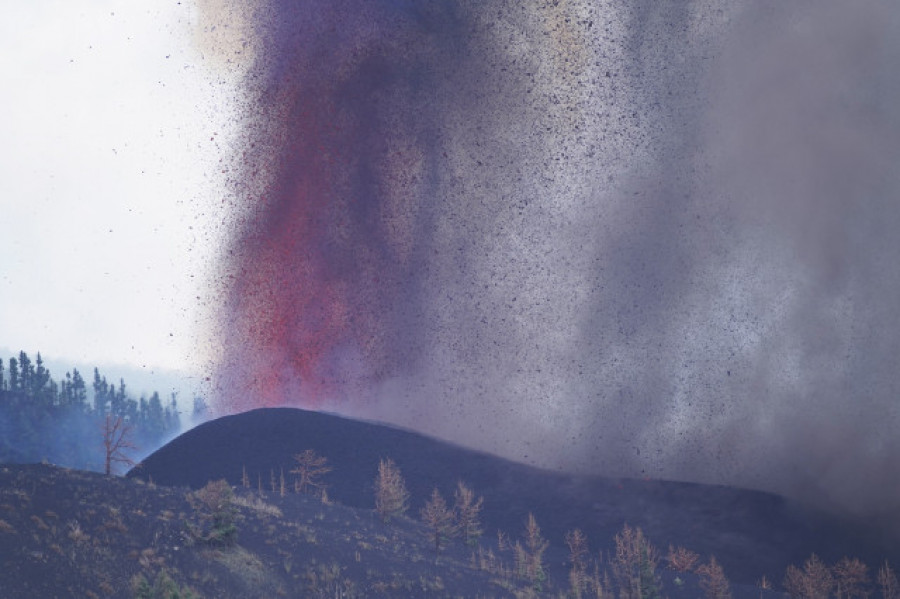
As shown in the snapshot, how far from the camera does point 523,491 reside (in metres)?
98.2

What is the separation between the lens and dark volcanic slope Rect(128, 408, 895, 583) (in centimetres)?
8644

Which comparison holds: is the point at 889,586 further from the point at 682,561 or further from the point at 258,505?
the point at 258,505

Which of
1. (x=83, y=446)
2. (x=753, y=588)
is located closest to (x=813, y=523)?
(x=753, y=588)

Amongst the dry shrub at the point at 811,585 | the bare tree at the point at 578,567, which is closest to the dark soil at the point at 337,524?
the bare tree at the point at 578,567

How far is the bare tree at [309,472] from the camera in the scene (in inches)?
3132

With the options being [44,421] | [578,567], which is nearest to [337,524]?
[578,567]

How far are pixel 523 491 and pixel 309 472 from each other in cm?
3469

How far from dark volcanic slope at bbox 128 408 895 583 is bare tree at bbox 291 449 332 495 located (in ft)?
6.28

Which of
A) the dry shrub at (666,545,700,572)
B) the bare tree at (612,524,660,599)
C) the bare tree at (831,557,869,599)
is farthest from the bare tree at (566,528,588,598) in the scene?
the bare tree at (831,557,869,599)

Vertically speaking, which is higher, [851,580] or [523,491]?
[523,491]

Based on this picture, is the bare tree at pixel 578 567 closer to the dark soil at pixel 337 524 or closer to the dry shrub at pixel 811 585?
the dark soil at pixel 337 524

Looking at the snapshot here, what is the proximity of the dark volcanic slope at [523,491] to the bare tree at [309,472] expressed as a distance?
1.91 meters

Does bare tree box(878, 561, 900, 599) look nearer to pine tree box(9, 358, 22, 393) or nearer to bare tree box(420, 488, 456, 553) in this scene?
bare tree box(420, 488, 456, 553)

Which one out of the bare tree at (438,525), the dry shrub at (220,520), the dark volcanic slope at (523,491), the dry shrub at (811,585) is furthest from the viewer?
the dark volcanic slope at (523,491)
